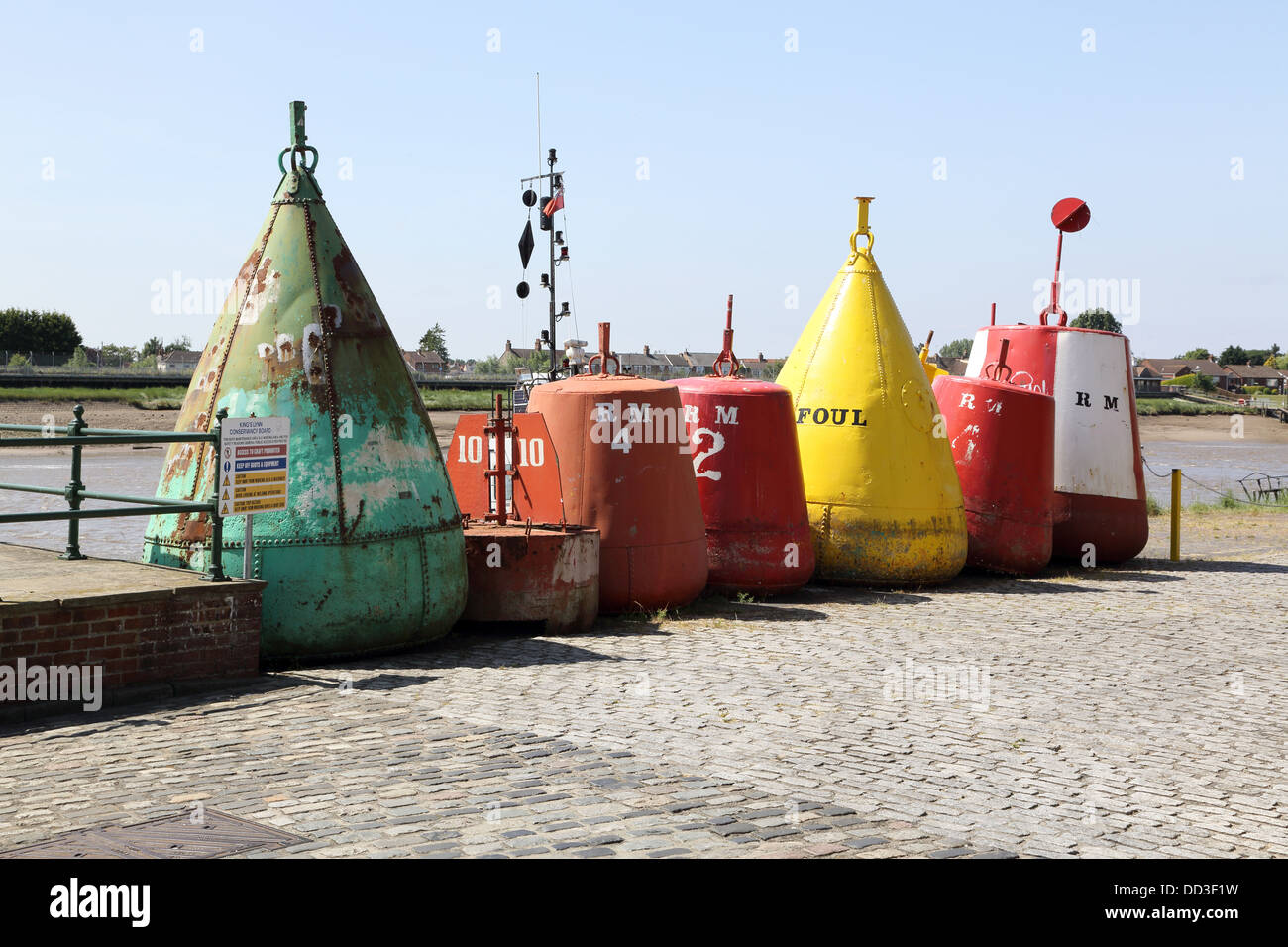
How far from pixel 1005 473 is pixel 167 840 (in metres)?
10.8

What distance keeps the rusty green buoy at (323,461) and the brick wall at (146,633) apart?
56 cm

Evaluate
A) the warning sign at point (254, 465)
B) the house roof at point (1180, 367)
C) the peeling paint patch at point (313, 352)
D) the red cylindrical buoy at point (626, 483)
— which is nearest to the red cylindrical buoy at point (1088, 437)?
the red cylindrical buoy at point (626, 483)

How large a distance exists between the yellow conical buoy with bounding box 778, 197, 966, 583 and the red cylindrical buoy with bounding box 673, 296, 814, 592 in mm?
928

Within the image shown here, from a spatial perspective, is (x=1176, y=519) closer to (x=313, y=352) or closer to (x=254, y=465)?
(x=313, y=352)

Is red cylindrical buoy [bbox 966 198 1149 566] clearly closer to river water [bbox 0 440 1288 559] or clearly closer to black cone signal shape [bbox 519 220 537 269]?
river water [bbox 0 440 1288 559]

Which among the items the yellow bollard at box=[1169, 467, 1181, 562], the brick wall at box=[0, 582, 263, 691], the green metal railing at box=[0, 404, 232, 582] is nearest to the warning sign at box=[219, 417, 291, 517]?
the green metal railing at box=[0, 404, 232, 582]

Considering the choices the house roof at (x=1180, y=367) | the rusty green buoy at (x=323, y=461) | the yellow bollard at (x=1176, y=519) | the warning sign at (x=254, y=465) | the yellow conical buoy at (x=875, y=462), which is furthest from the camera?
the house roof at (x=1180, y=367)

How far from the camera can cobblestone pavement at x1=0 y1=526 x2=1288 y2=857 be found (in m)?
5.41

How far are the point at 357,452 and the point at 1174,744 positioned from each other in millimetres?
5363

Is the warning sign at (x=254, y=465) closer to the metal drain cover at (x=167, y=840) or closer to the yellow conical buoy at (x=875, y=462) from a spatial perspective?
the metal drain cover at (x=167, y=840)

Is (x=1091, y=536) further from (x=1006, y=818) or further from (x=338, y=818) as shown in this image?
(x=338, y=818)

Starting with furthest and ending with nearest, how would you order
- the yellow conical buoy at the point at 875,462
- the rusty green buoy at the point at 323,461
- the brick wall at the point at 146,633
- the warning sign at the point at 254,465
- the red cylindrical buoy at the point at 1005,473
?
the red cylindrical buoy at the point at 1005,473 → the yellow conical buoy at the point at 875,462 → the rusty green buoy at the point at 323,461 → the warning sign at the point at 254,465 → the brick wall at the point at 146,633

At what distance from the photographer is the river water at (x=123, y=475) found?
749 inches
